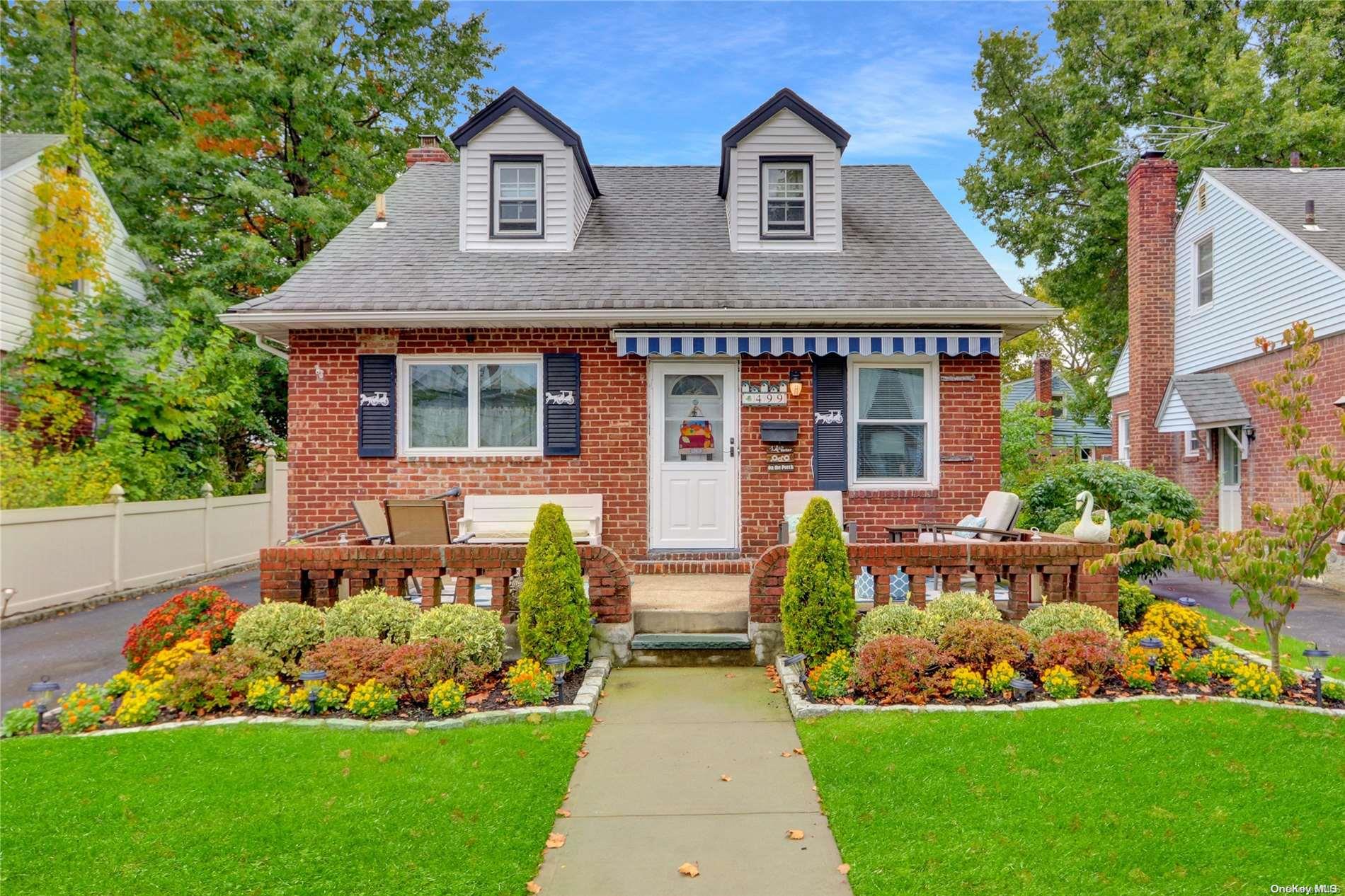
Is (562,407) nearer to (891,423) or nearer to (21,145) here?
(891,423)

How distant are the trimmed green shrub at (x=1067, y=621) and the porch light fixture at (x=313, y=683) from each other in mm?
5569

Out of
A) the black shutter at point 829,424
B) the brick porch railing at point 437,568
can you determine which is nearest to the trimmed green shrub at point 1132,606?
the black shutter at point 829,424

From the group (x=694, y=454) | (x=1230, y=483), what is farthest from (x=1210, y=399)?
(x=694, y=454)

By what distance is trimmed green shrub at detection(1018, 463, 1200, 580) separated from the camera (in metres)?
10.4

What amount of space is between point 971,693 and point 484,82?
2364 cm

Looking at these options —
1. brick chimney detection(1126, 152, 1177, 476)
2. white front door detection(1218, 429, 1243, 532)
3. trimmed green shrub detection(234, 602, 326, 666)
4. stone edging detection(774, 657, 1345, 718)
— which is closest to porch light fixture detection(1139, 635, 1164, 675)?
stone edging detection(774, 657, 1345, 718)

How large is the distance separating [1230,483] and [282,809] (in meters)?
17.8

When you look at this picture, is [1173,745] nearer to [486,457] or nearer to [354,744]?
[354,744]

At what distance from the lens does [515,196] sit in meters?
11.3

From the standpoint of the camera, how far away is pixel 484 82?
23.6 m

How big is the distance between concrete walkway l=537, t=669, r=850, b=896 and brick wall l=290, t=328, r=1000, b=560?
4214 mm

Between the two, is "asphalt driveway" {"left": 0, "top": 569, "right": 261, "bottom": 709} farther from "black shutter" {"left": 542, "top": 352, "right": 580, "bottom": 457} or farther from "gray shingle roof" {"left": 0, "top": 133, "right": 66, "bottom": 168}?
"gray shingle roof" {"left": 0, "top": 133, "right": 66, "bottom": 168}

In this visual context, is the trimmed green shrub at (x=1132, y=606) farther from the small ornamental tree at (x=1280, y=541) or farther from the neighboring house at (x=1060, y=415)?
the neighboring house at (x=1060, y=415)

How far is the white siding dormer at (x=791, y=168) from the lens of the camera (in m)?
11.1
